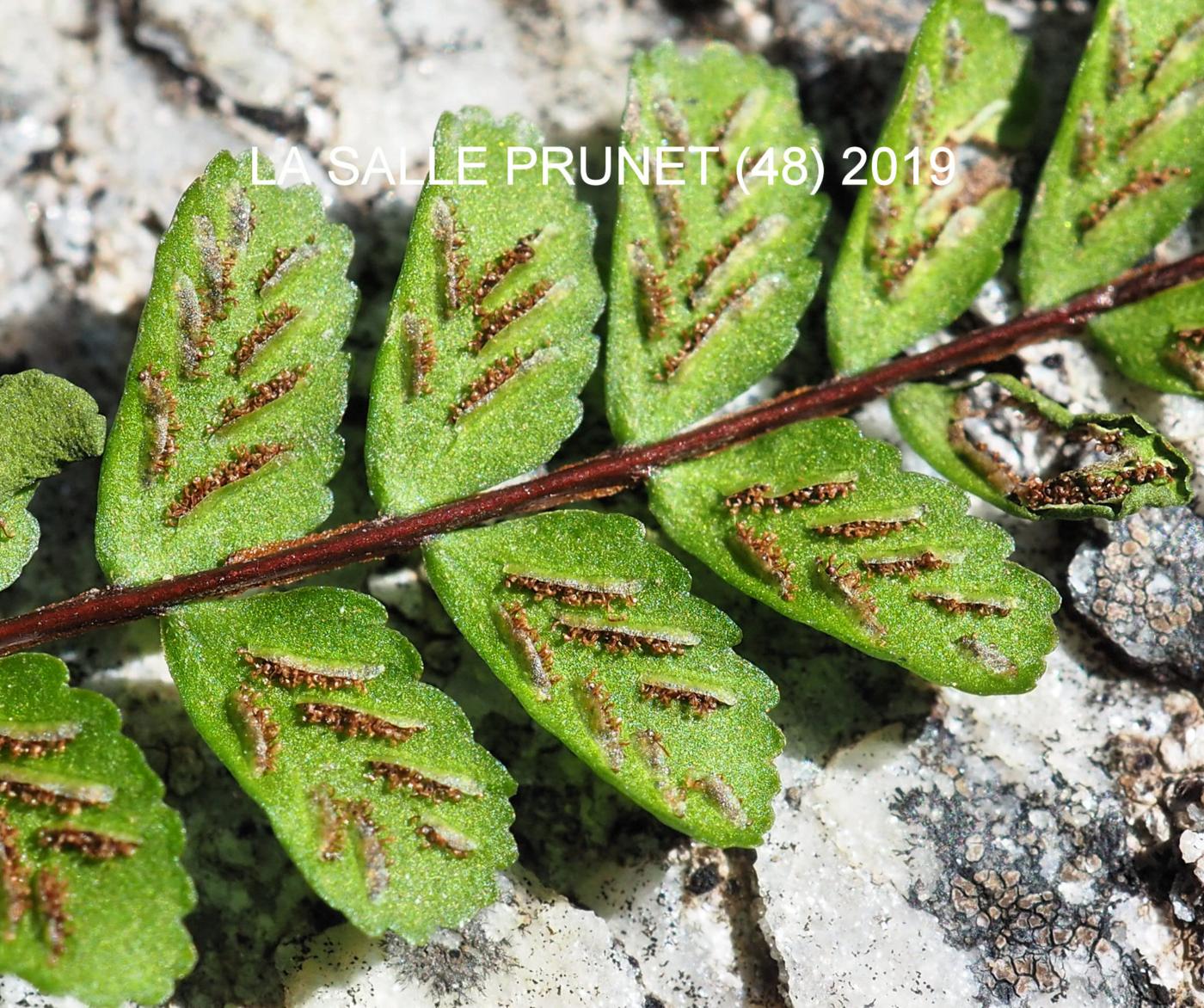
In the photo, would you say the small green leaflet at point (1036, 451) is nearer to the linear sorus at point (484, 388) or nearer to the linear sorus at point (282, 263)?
the linear sorus at point (484, 388)

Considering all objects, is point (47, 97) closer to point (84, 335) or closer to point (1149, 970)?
point (84, 335)

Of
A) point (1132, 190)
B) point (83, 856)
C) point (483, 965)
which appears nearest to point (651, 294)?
point (1132, 190)

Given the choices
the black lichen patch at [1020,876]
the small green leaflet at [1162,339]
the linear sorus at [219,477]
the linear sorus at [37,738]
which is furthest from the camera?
the small green leaflet at [1162,339]

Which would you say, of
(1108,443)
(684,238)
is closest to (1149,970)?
(1108,443)

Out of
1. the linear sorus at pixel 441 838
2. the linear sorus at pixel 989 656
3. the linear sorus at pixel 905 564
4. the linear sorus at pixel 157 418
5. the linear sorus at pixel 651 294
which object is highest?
the linear sorus at pixel 651 294

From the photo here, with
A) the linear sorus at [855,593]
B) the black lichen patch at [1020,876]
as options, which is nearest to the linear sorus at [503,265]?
the linear sorus at [855,593]

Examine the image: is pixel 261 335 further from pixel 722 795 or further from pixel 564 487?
pixel 722 795
